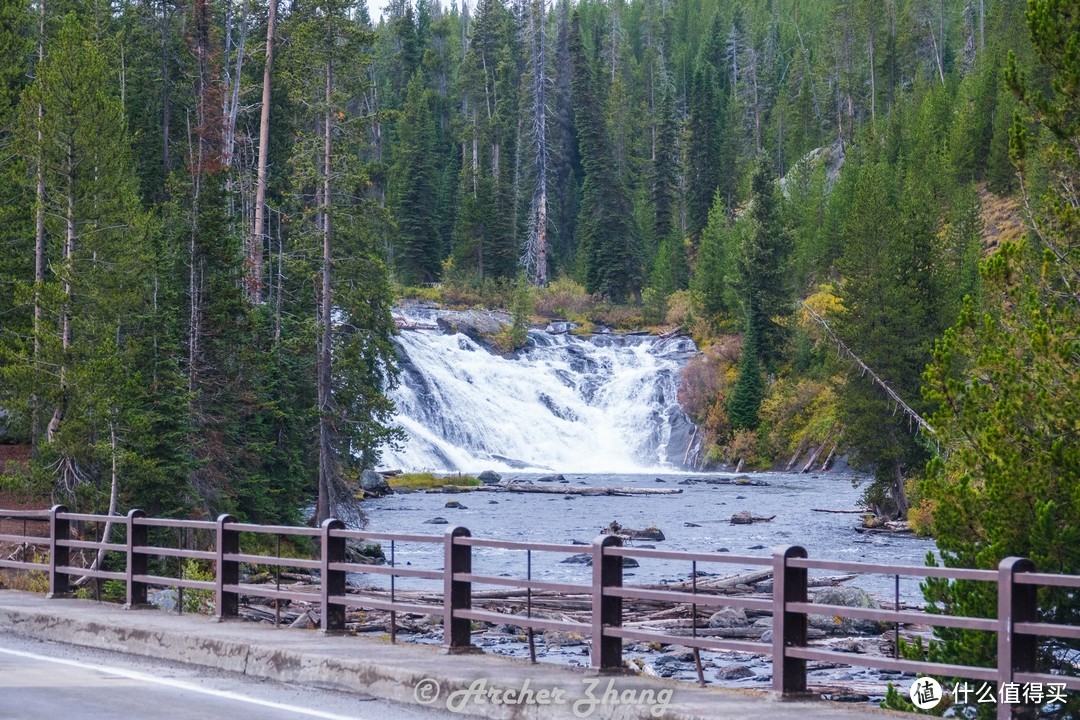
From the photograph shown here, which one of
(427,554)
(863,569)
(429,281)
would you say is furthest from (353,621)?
(429,281)

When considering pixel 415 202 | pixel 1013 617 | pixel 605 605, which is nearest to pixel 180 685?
pixel 605 605

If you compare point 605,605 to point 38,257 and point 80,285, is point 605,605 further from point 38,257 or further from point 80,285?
point 38,257

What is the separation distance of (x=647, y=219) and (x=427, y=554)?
84752mm

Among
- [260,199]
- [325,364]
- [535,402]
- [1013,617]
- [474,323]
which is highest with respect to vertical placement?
[260,199]

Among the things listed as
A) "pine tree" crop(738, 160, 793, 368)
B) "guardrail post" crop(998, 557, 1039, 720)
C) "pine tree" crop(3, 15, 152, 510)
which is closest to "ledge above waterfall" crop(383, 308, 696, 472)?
"pine tree" crop(738, 160, 793, 368)

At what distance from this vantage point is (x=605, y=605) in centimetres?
1046

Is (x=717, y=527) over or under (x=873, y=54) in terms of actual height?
under

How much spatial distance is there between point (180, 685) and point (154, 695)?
1.92 feet

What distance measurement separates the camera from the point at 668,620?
20438 millimetres

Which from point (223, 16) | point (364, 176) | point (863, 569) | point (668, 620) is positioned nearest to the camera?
point (863, 569)

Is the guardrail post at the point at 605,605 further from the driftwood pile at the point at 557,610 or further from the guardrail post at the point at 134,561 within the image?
the driftwood pile at the point at 557,610

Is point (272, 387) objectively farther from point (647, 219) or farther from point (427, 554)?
point (647, 219)

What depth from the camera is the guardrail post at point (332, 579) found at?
1252 cm

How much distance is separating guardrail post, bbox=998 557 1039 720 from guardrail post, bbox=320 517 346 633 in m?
6.17
